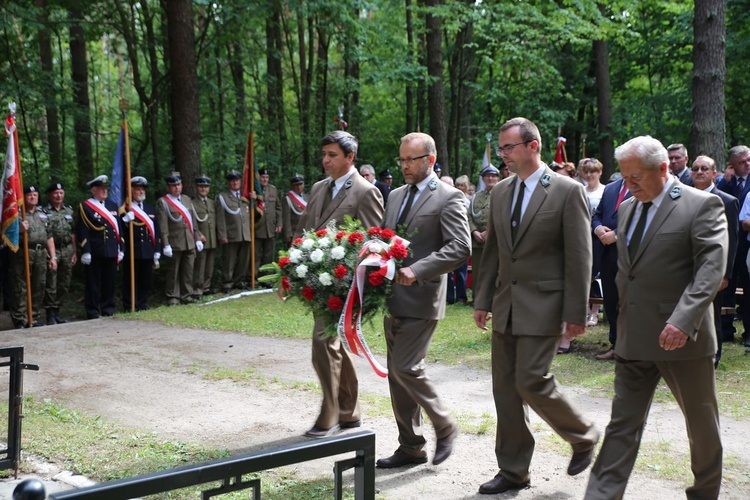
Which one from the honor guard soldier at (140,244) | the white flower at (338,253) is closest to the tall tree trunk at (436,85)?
the honor guard soldier at (140,244)

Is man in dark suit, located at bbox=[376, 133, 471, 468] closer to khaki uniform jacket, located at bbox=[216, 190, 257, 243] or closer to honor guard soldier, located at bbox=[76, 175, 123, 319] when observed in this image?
honor guard soldier, located at bbox=[76, 175, 123, 319]

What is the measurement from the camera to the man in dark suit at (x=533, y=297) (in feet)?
16.0

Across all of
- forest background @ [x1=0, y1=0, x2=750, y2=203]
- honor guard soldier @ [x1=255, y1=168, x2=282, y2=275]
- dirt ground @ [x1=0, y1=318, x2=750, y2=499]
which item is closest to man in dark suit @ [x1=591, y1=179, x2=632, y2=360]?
dirt ground @ [x1=0, y1=318, x2=750, y2=499]

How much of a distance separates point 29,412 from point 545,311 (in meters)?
4.75

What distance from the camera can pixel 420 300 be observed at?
18.3 ft

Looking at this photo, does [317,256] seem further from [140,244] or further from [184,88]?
[184,88]

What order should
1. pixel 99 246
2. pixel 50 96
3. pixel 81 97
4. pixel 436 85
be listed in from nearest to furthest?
pixel 99 246
pixel 50 96
pixel 436 85
pixel 81 97

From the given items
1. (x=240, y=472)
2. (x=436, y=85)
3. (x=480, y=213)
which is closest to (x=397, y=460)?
(x=240, y=472)

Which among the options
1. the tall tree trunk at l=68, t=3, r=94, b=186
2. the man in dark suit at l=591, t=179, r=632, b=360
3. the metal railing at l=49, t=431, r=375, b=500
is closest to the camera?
the metal railing at l=49, t=431, r=375, b=500

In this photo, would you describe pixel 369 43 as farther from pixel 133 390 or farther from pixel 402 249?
pixel 402 249

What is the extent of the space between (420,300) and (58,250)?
33.5 feet

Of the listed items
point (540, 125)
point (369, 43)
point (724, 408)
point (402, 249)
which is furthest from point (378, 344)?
point (540, 125)

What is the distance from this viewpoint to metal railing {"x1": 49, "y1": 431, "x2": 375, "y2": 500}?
8.55 ft

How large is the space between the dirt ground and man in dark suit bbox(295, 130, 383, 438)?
0.34 metres
